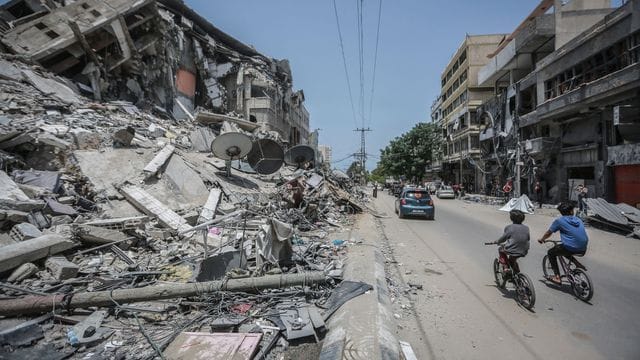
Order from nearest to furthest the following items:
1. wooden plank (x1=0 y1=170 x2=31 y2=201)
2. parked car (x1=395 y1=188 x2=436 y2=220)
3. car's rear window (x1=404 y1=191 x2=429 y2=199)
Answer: wooden plank (x1=0 y1=170 x2=31 y2=201) → parked car (x1=395 y1=188 x2=436 y2=220) → car's rear window (x1=404 y1=191 x2=429 y2=199)

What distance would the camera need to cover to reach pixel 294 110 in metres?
46.6

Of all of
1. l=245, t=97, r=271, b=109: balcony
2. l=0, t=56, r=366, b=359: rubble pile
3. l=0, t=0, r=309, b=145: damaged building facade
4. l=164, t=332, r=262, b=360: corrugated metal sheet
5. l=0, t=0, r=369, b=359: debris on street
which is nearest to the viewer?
l=164, t=332, r=262, b=360: corrugated metal sheet

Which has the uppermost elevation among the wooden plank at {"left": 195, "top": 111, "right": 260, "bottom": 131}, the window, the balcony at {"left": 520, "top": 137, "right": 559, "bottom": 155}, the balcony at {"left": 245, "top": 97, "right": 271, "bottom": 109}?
the window

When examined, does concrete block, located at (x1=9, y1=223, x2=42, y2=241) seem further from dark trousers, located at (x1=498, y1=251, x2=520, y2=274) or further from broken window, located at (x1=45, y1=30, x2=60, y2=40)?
broken window, located at (x1=45, y1=30, x2=60, y2=40)

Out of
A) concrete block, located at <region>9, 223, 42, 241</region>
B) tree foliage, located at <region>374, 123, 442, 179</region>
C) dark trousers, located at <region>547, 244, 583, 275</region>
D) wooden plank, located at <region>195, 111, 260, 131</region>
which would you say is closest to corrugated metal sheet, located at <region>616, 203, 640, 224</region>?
dark trousers, located at <region>547, 244, 583, 275</region>

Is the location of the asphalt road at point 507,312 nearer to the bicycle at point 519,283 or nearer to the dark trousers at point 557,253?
the bicycle at point 519,283

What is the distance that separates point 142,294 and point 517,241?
6.23m

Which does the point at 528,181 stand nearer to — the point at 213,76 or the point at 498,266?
the point at 498,266

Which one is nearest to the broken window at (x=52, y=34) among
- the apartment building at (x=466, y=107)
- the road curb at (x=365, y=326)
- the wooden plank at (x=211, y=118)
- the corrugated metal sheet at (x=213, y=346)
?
the wooden plank at (x=211, y=118)

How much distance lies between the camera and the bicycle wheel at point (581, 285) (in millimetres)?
4898

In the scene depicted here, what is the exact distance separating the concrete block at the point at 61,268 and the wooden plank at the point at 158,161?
5496mm

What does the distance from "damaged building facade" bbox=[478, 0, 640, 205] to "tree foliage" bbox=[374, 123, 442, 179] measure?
14.2 metres

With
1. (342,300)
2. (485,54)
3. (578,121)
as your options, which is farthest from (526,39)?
(342,300)

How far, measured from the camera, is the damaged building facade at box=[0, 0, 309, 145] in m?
18.5
